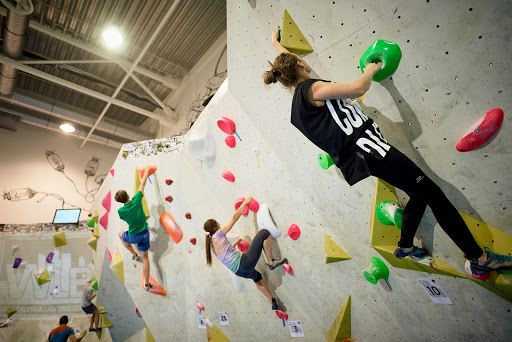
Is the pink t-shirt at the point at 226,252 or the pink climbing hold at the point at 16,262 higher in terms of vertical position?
the pink climbing hold at the point at 16,262

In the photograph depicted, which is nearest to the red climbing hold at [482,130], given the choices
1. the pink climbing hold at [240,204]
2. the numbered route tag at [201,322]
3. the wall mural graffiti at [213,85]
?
the pink climbing hold at [240,204]

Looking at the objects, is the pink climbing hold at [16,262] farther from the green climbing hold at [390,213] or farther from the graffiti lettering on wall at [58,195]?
the green climbing hold at [390,213]

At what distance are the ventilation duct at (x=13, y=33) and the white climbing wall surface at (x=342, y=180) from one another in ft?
9.42

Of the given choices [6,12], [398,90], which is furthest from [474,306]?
[6,12]

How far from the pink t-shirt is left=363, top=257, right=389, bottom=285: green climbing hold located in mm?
1119

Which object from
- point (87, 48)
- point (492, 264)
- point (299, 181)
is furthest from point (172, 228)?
point (87, 48)

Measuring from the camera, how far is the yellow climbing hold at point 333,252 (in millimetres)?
1985

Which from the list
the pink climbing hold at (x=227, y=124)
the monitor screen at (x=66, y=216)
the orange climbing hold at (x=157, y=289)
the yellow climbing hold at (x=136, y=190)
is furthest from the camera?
the monitor screen at (x=66, y=216)

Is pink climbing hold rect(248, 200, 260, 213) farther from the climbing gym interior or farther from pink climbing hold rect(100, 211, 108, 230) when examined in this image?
pink climbing hold rect(100, 211, 108, 230)

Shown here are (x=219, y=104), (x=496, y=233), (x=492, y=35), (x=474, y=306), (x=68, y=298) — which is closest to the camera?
(x=492, y=35)

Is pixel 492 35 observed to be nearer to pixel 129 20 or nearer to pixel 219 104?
pixel 219 104

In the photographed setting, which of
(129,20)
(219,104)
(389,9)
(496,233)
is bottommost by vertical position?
(496,233)

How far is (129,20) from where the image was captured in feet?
15.0

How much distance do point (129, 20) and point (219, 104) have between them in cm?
350
